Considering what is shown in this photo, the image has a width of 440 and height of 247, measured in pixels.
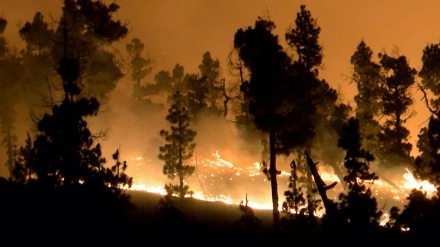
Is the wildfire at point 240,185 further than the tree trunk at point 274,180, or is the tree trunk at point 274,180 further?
the wildfire at point 240,185

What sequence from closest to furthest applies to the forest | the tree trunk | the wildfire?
the forest, the tree trunk, the wildfire

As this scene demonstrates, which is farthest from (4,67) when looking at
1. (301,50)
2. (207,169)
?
(301,50)

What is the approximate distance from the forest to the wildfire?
2954mm

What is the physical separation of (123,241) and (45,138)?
7223 mm

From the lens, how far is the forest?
18.3m

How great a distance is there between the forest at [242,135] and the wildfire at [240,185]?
2954 mm

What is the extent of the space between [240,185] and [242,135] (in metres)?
6.23

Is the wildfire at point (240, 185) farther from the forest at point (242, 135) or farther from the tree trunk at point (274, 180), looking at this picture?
the tree trunk at point (274, 180)

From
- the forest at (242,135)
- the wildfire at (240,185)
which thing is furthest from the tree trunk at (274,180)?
the wildfire at (240,185)

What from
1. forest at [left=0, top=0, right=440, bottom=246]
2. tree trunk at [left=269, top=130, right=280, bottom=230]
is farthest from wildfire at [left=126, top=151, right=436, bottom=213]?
tree trunk at [left=269, top=130, right=280, bottom=230]

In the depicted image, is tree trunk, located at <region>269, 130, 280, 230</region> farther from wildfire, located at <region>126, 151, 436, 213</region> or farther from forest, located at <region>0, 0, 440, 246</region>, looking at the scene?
wildfire, located at <region>126, 151, 436, 213</region>

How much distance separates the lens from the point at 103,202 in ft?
63.1

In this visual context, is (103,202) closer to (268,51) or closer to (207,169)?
(268,51)

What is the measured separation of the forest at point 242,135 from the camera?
18.3 meters
